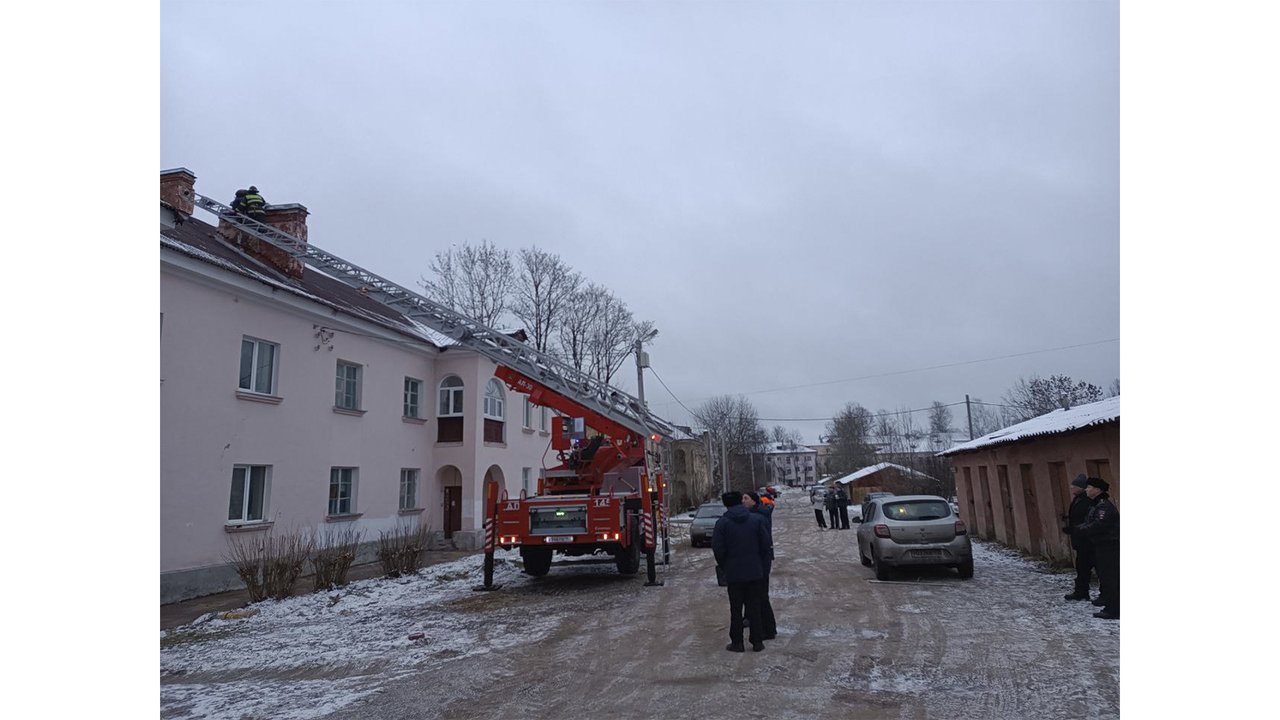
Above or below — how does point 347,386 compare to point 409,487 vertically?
above

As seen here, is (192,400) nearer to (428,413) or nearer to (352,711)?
(428,413)

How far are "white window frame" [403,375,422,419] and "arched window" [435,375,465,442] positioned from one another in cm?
71

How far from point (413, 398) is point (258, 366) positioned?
20.8 feet

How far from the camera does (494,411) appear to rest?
24062 mm

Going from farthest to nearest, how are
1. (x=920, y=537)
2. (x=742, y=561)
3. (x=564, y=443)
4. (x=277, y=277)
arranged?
(x=277, y=277)
(x=564, y=443)
(x=920, y=537)
(x=742, y=561)

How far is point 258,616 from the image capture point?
1102 centimetres

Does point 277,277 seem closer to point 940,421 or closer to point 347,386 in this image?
point 347,386

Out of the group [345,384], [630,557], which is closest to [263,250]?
[345,384]

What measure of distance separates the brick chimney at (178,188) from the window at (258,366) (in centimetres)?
349

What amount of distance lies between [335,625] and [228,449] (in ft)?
20.9

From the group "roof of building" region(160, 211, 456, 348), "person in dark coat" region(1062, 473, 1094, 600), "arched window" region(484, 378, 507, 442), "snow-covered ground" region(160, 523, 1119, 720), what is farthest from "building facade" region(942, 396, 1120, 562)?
"arched window" region(484, 378, 507, 442)

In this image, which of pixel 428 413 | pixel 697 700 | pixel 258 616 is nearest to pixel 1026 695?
pixel 697 700

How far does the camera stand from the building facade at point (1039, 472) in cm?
1182

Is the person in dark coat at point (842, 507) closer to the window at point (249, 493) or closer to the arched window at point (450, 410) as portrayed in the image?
the arched window at point (450, 410)
